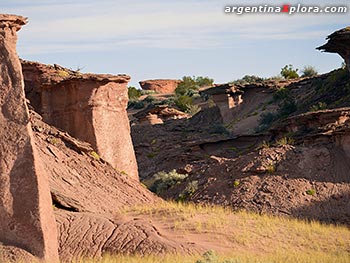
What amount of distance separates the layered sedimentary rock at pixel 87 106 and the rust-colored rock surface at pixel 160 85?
56.8m

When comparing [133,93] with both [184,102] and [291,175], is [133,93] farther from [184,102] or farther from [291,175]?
[291,175]

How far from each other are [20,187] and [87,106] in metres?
11.9

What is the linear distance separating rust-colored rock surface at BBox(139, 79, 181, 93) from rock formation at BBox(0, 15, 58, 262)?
69122mm

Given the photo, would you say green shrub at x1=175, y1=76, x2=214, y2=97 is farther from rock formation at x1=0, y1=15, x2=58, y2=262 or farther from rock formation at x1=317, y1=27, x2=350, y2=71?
rock formation at x1=0, y1=15, x2=58, y2=262

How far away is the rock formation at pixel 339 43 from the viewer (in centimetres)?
3938

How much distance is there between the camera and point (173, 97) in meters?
76.1

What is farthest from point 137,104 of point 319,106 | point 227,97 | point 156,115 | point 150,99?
point 319,106

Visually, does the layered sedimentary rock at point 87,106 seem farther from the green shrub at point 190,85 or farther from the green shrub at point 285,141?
the green shrub at point 190,85

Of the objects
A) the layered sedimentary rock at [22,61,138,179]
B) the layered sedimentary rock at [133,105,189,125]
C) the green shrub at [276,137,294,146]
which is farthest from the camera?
the layered sedimentary rock at [133,105,189,125]

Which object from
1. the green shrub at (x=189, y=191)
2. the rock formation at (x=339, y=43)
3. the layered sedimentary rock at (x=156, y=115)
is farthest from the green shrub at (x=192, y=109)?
the green shrub at (x=189, y=191)

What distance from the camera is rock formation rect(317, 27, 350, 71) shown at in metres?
39.4

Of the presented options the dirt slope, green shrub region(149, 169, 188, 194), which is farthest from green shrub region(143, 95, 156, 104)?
green shrub region(149, 169, 188, 194)

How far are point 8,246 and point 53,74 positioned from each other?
12.7 metres

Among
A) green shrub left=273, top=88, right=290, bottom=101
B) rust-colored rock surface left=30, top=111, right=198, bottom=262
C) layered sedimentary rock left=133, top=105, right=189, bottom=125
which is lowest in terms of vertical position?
rust-colored rock surface left=30, top=111, right=198, bottom=262
